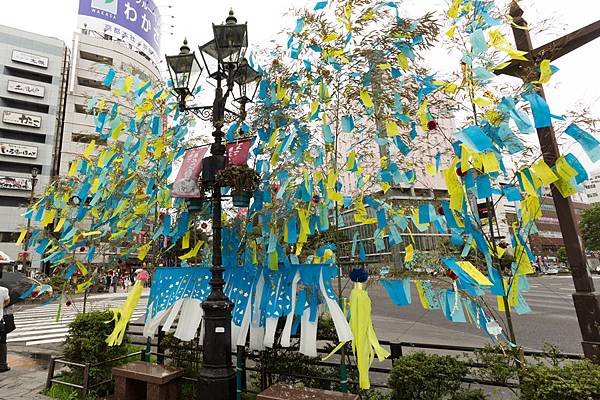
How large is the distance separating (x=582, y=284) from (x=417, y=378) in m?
2.38

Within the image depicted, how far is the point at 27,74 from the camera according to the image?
40062 millimetres

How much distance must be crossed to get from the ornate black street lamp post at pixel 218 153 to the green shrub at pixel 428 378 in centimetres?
198

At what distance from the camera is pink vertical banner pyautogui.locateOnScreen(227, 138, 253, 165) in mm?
4633

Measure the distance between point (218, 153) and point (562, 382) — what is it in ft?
14.2

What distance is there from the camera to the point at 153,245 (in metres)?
6.16

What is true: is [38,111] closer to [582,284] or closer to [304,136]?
[304,136]

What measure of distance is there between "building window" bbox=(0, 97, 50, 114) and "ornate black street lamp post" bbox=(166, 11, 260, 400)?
152 feet

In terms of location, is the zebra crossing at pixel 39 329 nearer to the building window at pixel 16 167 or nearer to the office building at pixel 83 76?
the office building at pixel 83 76

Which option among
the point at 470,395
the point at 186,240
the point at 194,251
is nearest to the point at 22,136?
the point at 186,240

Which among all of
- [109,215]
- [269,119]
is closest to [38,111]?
[109,215]

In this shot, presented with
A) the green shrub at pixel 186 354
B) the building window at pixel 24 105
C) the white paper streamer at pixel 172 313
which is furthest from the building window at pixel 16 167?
the white paper streamer at pixel 172 313

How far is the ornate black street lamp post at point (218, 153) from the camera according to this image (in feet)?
13.2

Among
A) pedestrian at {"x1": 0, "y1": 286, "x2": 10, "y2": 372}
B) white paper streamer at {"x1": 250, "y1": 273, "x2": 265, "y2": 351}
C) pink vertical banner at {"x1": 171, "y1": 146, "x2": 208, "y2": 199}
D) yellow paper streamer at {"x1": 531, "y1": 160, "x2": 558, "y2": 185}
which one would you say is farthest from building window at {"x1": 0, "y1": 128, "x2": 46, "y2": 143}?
yellow paper streamer at {"x1": 531, "y1": 160, "x2": 558, "y2": 185}

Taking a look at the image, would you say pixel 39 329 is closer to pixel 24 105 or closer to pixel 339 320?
pixel 339 320
